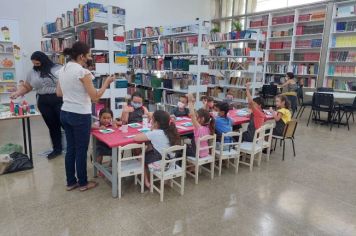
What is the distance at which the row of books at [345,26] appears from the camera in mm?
7602

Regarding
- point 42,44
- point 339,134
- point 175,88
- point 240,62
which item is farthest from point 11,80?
point 339,134

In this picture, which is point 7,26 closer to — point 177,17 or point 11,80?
point 11,80

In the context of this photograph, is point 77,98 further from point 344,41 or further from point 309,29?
point 309,29

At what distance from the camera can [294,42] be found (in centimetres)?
901

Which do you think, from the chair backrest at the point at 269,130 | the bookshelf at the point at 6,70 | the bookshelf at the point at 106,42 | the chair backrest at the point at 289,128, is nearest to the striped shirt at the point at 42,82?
the bookshelf at the point at 106,42

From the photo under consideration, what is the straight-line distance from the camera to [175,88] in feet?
20.3

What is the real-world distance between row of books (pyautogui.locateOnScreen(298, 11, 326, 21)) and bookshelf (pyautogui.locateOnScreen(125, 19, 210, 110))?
4.46 metres

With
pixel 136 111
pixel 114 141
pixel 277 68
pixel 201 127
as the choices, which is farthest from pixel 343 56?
pixel 114 141

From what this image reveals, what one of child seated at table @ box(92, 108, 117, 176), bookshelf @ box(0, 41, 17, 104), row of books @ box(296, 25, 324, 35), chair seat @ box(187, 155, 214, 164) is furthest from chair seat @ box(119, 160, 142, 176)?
row of books @ box(296, 25, 324, 35)

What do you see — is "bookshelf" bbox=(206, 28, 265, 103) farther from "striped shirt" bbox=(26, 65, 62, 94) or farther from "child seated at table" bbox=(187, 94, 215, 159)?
"striped shirt" bbox=(26, 65, 62, 94)

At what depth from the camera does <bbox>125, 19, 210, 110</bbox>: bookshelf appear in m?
5.68

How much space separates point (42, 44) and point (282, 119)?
Result: 653cm

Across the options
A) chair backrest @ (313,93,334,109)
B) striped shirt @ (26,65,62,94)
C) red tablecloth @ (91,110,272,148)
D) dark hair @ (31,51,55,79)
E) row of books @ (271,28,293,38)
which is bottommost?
red tablecloth @ (91,110,272,148)

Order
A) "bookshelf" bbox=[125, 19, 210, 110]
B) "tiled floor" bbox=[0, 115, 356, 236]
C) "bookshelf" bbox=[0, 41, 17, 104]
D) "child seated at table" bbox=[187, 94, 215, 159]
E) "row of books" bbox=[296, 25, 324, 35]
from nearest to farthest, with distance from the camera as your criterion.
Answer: "tiled floor" bbox=[0, 115, 356, 236] → "child seated at table" bbox=[187, 94, 215, 159] → "bookshelf" bbox=[125, 19, 210, 110] → "bookshelf" bbox=[0, 41, 17, 104] → "row of books" bbox=[296, 25, 324, 35]
